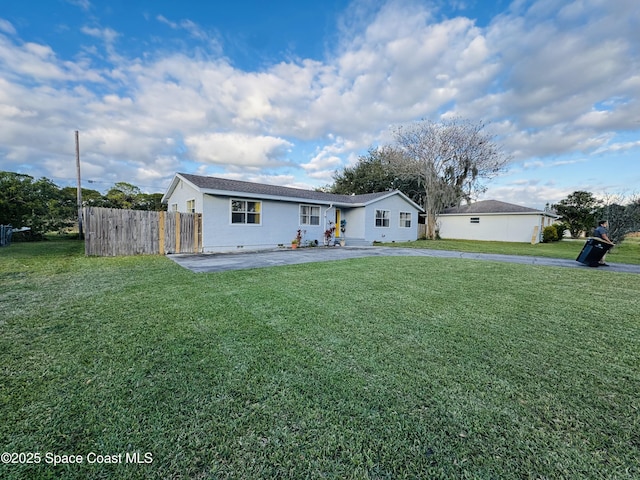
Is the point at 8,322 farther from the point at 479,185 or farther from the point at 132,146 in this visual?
the point at 479,185

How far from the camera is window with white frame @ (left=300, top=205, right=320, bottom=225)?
14.3 metres

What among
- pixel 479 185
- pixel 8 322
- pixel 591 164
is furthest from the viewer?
pixel 479 185

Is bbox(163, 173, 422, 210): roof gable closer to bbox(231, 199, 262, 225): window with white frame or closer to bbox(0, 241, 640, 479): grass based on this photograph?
bbox(231, 199, 262, 225): window with white frame

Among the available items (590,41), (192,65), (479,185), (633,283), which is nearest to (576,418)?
(633,283)

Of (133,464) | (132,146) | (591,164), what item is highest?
(132,146)

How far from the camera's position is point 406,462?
4.91ft

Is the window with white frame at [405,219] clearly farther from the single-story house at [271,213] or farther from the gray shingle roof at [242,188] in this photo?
the gray shingle roof at [242,188]

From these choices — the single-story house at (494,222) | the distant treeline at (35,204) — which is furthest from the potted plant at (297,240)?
the single-story house at (494,222)

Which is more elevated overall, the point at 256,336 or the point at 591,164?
the point at 591,164

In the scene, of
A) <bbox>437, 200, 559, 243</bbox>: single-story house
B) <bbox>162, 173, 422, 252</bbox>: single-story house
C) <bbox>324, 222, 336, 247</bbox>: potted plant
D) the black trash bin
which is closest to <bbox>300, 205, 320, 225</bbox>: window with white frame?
<bbox>162, 173, 422, 252</bbox>: single-story house

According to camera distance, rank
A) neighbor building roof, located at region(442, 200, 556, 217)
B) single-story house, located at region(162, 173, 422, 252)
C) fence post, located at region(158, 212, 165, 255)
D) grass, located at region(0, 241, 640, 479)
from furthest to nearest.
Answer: neighbor building roof, located at region(442, 200, 556, 217)
single-story house, located at region(162, 173, 422, 252)
fence post, located at region(158, 212, 165, 255)
grass, located at region(0, 241, 640, 479)

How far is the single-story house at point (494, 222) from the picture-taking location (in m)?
20.1

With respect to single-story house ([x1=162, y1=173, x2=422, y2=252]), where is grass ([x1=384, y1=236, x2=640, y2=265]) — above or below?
below

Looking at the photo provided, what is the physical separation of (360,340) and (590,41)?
13.8 m
